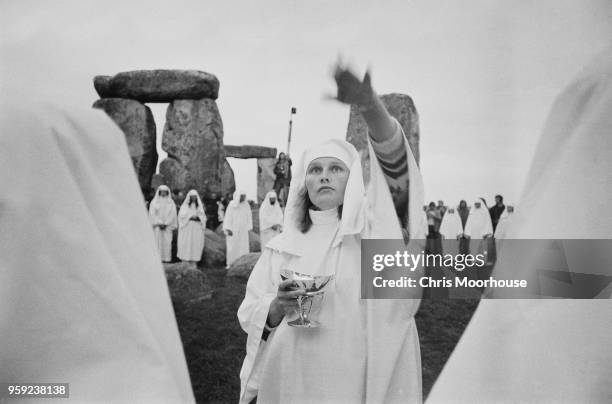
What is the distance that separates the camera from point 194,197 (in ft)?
28.9

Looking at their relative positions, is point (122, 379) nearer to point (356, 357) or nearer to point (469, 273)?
point (356, 357)

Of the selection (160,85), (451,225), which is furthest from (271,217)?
(451,225)

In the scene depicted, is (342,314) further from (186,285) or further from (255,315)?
(186,285)

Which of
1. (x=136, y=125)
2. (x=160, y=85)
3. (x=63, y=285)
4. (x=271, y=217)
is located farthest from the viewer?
(x=271, y=217)

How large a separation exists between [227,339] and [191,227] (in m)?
5.31

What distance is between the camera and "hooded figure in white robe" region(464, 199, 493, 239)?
7.56 metres

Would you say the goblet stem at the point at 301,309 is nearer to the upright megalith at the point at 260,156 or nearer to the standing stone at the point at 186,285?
the standing stone at the point at 186,285

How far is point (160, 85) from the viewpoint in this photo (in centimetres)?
812

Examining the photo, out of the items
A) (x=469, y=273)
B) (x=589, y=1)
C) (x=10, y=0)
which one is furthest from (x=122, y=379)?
(x=589, y=1)

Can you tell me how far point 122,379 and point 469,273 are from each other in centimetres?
140

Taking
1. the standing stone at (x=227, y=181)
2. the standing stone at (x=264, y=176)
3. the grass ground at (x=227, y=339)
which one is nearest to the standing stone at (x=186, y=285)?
the grass ground at (x=227, y=339)

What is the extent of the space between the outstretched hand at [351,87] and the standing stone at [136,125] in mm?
7052

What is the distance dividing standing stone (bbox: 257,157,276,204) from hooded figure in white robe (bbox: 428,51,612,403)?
473 inches

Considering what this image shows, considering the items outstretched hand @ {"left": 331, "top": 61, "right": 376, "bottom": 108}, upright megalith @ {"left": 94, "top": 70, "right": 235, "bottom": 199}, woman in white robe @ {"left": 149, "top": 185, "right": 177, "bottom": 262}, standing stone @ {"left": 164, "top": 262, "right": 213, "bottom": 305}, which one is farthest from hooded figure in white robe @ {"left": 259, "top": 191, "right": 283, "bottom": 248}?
outstretched hand @ {"left": 331, "top": 61, "right": 376, "bottom": 108}
